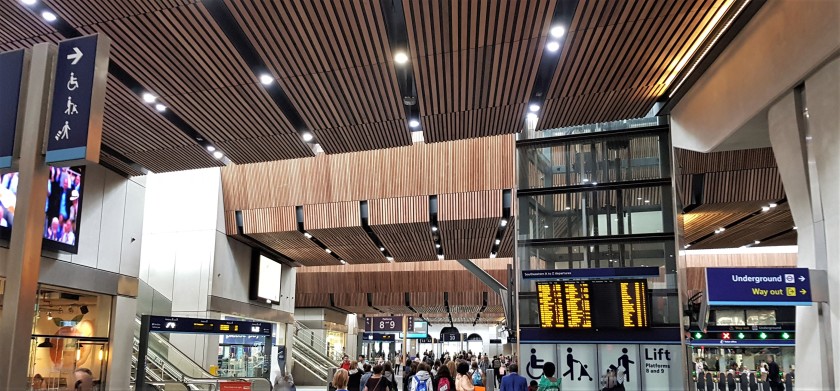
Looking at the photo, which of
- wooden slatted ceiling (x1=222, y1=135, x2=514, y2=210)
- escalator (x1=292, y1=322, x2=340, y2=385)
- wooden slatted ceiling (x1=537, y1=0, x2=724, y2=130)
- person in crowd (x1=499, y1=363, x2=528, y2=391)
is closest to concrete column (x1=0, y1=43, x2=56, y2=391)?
wooden slatted ceiling (x1=537, y1=0, x2=724, y2=130)

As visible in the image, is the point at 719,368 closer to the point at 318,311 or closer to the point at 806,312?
the point at 806,312

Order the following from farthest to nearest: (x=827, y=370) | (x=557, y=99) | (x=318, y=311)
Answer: (x=318, y=311)
(x=557, y=99)
(x=827, y=370)

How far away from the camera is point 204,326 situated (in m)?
14.0

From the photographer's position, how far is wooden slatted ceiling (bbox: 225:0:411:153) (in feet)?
22.4

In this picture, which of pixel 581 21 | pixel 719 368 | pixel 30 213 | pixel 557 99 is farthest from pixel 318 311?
pixel 30 213

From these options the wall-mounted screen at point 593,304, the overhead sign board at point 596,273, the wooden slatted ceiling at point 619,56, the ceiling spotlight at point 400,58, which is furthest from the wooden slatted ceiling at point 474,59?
the wall-mounted screen at point 593,304

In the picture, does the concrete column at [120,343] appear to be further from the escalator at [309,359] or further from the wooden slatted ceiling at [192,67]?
the escalator at [309,359]

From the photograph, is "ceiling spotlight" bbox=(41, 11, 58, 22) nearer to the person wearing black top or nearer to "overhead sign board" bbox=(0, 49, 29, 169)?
→ "overhead sign board" bbox=(0, 49, 29, 169)

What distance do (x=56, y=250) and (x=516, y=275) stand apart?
25.6 ft

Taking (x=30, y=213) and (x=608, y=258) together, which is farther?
(x=608, y=258)

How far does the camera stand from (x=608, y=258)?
1114cm

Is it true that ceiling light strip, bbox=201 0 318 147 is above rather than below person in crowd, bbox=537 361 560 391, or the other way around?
→ above

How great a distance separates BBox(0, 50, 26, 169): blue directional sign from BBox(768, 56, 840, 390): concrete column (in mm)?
6797

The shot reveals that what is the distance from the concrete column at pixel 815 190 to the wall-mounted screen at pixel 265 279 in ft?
51.0
